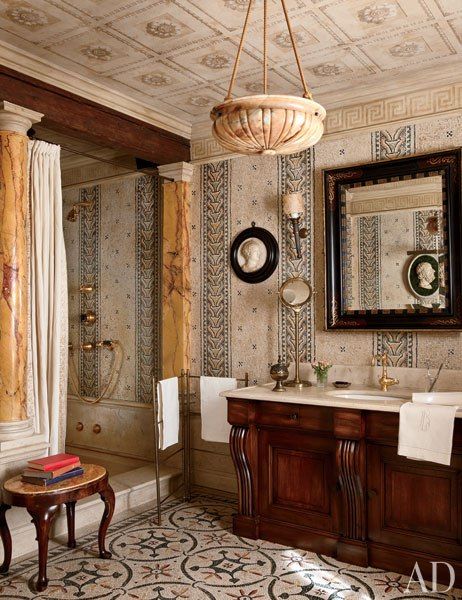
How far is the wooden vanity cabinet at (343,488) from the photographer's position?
3.06 m

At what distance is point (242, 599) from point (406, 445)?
1112mm

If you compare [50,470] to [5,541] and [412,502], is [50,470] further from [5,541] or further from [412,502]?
[412,502]

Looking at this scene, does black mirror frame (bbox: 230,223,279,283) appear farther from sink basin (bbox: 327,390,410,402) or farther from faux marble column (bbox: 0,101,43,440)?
faux marble column (bbox: 0,101,43,440)

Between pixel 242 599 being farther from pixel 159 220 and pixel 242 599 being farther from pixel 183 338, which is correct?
pixel 159 220

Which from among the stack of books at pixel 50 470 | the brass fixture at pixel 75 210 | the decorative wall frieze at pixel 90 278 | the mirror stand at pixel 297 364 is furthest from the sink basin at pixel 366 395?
the brass fixture at pixel 75 210

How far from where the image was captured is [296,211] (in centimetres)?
411

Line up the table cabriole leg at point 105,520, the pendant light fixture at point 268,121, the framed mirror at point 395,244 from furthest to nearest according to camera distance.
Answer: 1. the framed mirror at point 395,244
2. the table cabriole leg at point 105,520
3. the pendant light fixture at point 268,121

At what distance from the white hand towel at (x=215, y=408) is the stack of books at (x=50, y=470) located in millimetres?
1196

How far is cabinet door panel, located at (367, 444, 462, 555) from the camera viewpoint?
3.02 m

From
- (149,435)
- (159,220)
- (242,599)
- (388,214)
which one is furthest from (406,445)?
(159,220)

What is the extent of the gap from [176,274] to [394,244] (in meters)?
1.79

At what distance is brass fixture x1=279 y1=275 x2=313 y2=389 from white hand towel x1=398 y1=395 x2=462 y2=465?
105 cm

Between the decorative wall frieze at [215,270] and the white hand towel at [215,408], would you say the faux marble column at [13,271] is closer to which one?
the white hand towel at [215,408]

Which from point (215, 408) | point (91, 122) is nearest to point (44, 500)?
point (215, 408)
